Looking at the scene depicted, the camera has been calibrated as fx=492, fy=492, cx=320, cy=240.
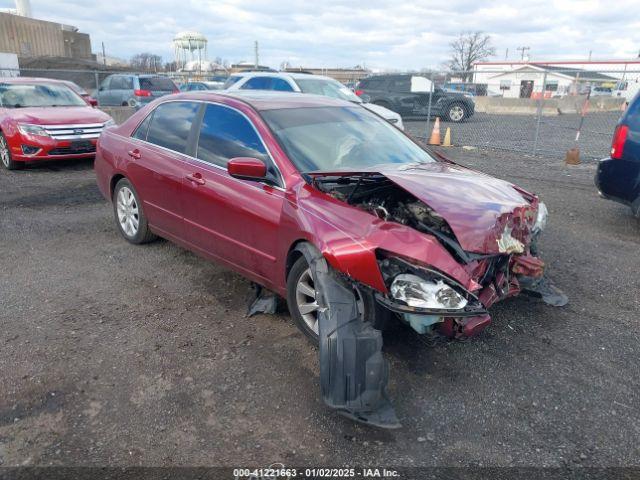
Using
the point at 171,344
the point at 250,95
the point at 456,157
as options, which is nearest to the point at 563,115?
the point at 456,157

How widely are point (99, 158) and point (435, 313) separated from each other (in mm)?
4510

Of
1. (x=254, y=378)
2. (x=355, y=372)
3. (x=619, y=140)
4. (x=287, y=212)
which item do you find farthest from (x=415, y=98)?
(x=355, y=372)

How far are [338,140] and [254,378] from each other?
6.62ft

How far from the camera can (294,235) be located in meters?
3.37

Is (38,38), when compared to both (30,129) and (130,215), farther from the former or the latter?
(130,215)

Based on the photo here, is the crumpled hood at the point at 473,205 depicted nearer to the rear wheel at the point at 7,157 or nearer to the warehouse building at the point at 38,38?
the rear wheel at the point at 7,157

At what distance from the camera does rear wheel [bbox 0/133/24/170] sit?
906 centimetres

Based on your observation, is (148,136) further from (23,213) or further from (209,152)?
(23,213)

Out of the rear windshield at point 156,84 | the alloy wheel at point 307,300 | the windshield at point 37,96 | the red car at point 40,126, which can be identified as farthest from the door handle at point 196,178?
the rear windshield at point 156,84

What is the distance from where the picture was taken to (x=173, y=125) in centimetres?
468

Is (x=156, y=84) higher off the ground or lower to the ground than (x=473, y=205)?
higher

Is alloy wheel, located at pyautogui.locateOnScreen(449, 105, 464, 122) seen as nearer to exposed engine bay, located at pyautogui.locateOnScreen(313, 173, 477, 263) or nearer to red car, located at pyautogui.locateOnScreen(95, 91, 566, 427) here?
red car, located at pyautogui.locateOnScreen(95, 91, 566, 427)

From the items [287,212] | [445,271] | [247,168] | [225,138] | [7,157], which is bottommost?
[7,157]

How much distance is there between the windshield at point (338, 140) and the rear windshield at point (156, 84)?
14.1m
